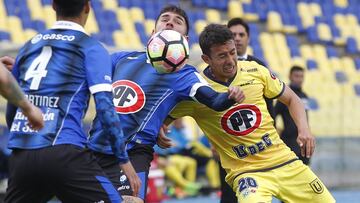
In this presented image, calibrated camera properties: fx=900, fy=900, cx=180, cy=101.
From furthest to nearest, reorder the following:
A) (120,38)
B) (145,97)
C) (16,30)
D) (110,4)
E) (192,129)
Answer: (110,4) < (120,38) < (16,30) < (192,129) < (145,97)

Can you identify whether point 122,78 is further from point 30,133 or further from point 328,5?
point 328,5

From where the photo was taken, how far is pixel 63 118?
5242 mm

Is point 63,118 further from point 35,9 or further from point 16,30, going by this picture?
point 35,9

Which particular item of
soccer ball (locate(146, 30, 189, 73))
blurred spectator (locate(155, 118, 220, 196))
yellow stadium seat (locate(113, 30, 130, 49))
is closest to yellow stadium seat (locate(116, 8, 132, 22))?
yellow stadium seat (locate(113, 30, 130, 49))

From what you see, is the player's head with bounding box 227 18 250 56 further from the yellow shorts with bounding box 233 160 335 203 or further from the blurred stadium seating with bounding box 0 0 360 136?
the blurred stadium seating with bounding box 0 0 360 136

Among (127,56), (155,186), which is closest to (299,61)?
(155,186)

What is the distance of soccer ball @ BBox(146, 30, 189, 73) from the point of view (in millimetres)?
6422

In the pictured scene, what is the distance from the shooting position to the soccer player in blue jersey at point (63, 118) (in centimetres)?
513

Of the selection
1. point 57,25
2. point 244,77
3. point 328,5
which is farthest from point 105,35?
point 57,25

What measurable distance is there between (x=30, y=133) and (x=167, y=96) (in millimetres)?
1557

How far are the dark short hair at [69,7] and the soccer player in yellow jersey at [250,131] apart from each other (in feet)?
5.68

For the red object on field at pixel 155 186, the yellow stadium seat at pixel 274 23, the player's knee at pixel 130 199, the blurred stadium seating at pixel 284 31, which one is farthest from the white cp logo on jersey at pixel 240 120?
the yellow stadium seat at pixel 274 23

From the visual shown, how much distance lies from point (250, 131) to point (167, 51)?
3.45 feet

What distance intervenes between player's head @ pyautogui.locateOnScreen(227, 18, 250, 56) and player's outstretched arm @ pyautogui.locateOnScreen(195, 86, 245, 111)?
2660 millimetres
